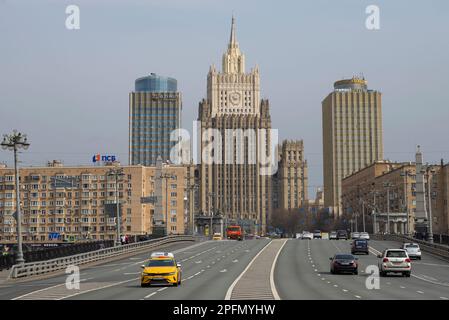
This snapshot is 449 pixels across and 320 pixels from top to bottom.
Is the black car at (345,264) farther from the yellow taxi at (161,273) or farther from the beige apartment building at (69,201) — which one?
the beige apartment building at (69,201)

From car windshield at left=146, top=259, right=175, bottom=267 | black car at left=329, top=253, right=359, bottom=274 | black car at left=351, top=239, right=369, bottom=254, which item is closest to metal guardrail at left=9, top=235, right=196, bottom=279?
car windshield at left=146, top=259, right=175, bottom=267

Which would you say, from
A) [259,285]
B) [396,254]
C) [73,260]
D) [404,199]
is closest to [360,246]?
[396,254]

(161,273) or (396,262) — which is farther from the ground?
(161,273)

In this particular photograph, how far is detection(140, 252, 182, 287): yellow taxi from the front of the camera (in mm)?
38500

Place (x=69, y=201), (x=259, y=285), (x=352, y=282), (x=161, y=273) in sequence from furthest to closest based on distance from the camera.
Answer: (x=69, y=201)
(x=352, y=282)
(x=161, y=273)
(x=259, y=285)

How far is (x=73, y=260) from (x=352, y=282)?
93.4ft

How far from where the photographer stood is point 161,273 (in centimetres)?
3866

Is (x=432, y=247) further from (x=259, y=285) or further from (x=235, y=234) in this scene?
(x=235, y=234)

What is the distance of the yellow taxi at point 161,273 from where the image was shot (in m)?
38.5

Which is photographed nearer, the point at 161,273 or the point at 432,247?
the point at 161,273

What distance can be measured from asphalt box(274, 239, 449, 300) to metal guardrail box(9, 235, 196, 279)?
16.3m

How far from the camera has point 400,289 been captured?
3634 centimetres

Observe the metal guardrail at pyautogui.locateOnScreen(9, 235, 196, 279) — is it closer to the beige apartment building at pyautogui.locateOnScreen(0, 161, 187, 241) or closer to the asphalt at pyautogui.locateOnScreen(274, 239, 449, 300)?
the asphalt at pyautogui.locateOnScreen(274, 239, 449, 300)
